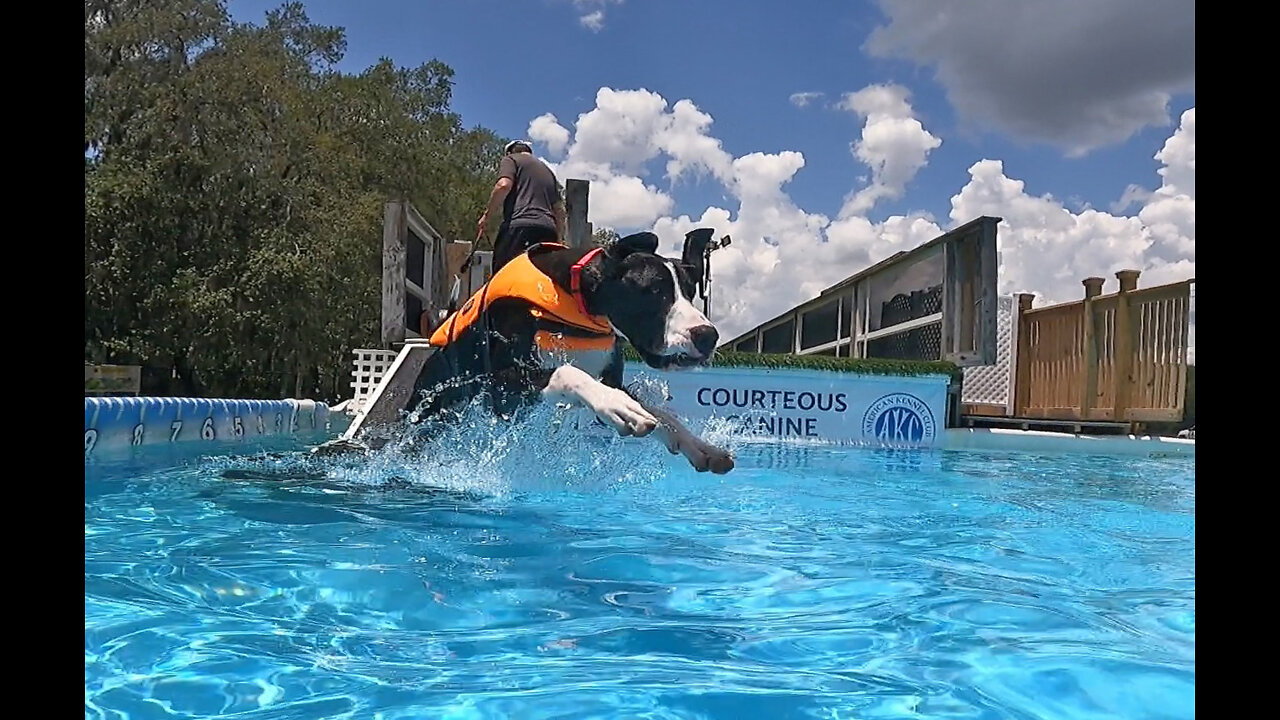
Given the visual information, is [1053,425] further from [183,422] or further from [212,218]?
[212,218]

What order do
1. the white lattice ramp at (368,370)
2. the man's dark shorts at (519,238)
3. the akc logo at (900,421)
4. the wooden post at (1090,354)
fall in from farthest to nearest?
the wooden post at (1090,354) → the akc logo at (900,421) → the white lattice ramp at (368,370) → the man's dark shorts at (519,238)

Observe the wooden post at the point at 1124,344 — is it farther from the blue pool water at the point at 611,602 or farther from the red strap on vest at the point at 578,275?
the red strap on vest at the point at 578,275

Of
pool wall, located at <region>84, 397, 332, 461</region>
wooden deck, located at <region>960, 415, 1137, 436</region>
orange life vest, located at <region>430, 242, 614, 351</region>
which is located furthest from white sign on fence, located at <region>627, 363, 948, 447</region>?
orange life vest, located at <region>430, 242, 614, 351</region>

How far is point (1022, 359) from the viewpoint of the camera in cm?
1312

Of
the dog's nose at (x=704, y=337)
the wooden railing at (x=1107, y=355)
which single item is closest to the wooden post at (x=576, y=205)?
the dog's nose at (x=704, y=337)

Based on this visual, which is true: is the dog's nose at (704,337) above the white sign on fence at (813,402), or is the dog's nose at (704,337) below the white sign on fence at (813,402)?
above

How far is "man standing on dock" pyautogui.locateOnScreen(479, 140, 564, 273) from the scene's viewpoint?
495 cm

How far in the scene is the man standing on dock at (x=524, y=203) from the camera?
16.3 ft

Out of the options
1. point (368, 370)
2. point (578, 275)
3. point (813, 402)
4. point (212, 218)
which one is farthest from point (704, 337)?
point (212, 218)

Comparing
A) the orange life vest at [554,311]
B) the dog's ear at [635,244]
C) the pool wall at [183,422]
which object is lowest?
the pool wall at [183,422]

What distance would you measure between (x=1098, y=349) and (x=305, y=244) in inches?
479

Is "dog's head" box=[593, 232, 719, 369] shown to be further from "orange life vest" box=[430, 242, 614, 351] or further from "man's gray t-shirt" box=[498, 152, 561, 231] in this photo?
"man's gray t-shirt" box=[498, 152, 561, 231]

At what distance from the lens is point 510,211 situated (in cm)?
504

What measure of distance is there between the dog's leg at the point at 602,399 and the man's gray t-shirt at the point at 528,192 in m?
1.14
